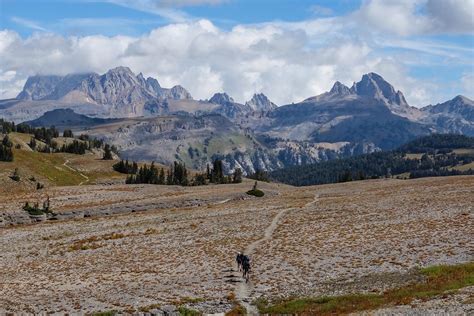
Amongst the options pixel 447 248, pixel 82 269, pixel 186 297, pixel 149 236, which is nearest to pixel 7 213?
pixel 149 236

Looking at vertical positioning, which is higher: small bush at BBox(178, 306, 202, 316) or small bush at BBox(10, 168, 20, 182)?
small bush at BBox(10, 168, 20, 182)

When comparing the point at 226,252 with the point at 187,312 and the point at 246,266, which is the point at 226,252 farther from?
the point at 187,312

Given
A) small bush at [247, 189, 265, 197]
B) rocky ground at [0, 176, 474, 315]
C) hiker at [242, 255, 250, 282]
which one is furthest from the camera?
small bush at [247, 189, 265, 197]

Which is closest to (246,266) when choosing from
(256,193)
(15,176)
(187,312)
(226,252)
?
(187,312)

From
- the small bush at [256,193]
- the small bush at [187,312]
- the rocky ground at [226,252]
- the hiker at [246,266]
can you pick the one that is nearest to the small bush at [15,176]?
the rocky ground at [226,252]

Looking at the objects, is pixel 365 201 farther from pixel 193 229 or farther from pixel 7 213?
pixel 7 213

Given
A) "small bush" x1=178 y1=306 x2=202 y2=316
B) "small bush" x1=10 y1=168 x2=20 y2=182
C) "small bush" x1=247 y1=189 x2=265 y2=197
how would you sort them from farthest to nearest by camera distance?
"small bush" x1=10 y1=168 x2=20 y2=182
"small bush" x1=247 y1=189 x2=265 y2=197
"small bush" x1=178 y1=306 x2=202 y2=316

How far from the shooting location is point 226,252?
5041 cm

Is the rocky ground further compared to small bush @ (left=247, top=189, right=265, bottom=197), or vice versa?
small bush @ (left=247, top=189, right=265, bottom=197)

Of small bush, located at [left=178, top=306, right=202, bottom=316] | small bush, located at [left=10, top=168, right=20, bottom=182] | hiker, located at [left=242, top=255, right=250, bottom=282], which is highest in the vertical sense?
small bush, located at [left=10, top=168, right=20, bottom=182]

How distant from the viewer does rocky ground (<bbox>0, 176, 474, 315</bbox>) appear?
36.7 m

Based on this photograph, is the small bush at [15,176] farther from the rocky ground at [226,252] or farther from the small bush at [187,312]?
the small bush at [187,312]

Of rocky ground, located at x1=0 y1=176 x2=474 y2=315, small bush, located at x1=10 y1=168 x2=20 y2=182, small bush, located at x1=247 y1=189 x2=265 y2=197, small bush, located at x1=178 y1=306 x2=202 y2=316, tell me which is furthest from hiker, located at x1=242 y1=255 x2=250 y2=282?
small bush, located at x1=10 y1=168 x2=20 y2=182

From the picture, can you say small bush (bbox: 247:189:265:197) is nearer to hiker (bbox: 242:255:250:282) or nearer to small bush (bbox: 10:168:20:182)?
small bush (bbox: 10:168:20:182)
